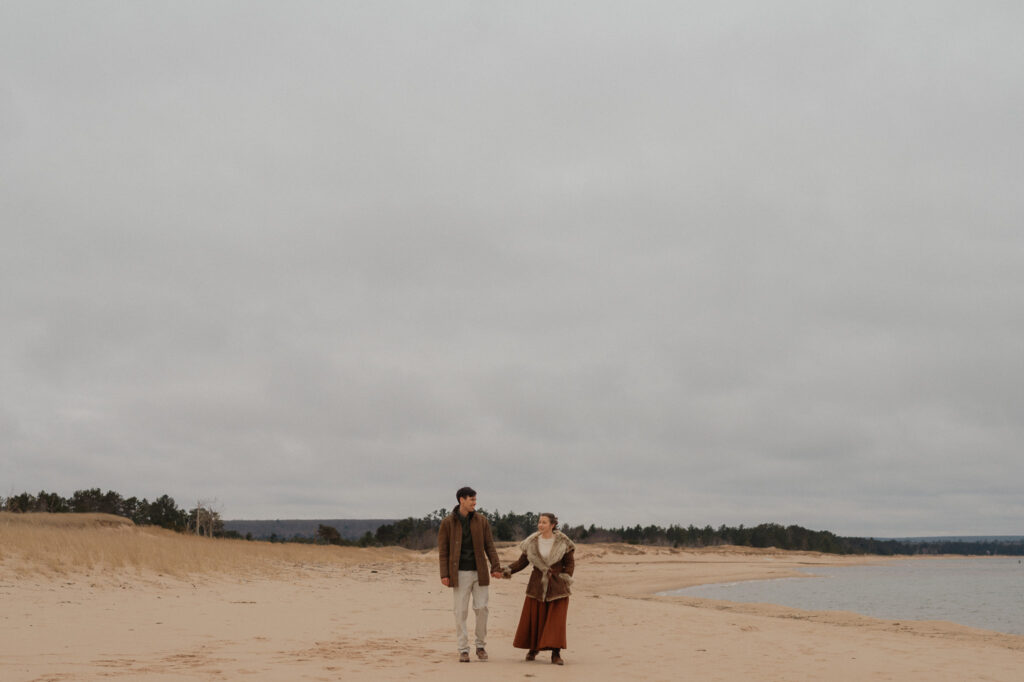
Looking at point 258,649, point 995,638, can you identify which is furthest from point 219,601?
point 995,638

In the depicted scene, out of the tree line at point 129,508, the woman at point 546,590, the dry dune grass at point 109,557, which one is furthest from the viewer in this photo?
the tree line at point 129,508

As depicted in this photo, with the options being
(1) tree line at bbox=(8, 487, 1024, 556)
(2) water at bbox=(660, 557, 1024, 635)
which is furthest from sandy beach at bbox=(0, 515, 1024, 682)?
(1) tree line at bbox=(8, 487, 1024, 556)

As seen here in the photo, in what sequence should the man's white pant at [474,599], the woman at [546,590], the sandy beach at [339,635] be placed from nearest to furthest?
the sandy beach at [339,635] < the man's white pant at [474,599] < the woman at [546,590]

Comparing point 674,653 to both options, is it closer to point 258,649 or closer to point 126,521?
point 258,649

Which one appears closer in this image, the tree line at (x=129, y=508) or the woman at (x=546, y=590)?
the woman at (x=546, y=590)

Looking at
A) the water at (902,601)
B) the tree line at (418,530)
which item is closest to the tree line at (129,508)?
the tree line at (418,530)

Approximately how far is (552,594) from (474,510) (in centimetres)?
150

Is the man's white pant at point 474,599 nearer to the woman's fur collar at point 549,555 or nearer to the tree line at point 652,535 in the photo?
the woman's fur collar at point 549,555

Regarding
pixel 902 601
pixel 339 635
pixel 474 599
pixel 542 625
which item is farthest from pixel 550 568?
pixel 902 601

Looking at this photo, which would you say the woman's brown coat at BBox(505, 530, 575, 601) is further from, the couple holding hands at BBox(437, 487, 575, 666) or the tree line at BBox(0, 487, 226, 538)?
the tree line at BBox(0, 487, 226, 538)

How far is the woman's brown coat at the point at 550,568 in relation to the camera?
1123cm

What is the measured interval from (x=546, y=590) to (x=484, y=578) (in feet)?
2.82

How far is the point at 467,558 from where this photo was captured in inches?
438

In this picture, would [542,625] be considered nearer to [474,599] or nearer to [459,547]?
[474,599]
